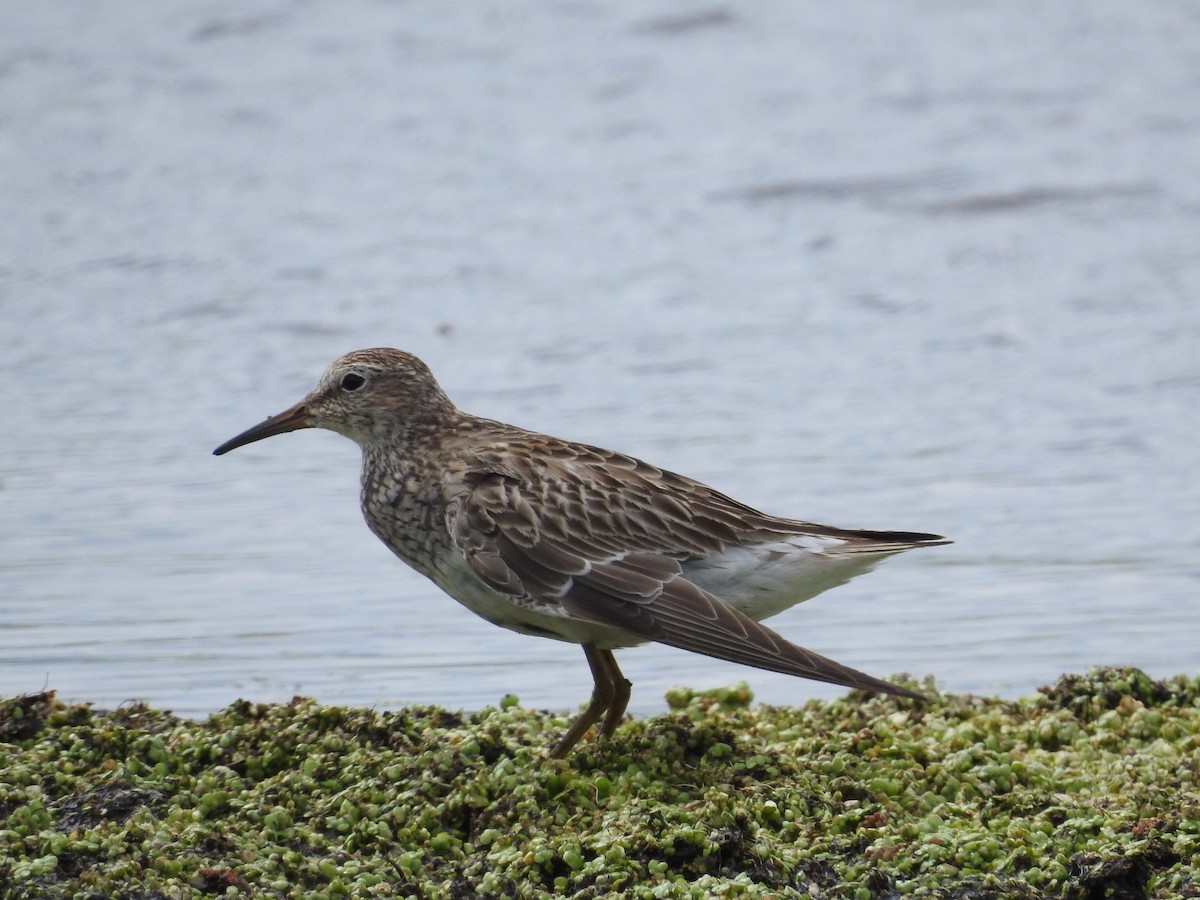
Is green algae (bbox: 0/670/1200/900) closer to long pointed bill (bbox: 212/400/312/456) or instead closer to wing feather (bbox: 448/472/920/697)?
wing feather (bbox: 448/472/920/697)

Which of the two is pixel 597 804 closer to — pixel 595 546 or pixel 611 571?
pixel 611 571

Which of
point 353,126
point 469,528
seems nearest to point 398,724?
point 469,528

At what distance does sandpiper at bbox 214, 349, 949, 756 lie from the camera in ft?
18.8

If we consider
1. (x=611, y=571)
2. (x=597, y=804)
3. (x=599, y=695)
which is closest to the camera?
(x=597, y=804)

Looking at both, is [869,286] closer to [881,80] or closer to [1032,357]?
[1032,357]

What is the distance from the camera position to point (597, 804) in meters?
5.46

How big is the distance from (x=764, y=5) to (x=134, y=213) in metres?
6.91

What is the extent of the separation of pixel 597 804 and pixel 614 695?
59 cm

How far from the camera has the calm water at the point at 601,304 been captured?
7691 mm

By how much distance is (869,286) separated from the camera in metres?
12.1

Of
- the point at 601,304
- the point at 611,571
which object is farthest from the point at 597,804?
the point at 601,304

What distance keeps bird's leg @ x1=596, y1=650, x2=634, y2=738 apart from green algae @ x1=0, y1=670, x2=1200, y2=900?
0.29 feet

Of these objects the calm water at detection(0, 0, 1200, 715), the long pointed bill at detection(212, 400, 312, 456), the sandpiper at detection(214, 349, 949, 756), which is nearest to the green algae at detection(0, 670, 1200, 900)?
the sandpiper at detection(214, 349, 949, 756)

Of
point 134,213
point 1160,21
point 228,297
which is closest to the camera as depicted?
point 228,297
